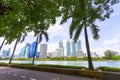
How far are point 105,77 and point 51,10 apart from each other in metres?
7.92

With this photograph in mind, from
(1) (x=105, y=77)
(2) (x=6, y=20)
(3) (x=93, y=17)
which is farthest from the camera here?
(3) (x=93, y=17)

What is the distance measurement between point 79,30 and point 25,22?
13182 millimetres

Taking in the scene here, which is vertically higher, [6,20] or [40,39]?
[40,39]

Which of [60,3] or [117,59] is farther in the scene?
[117,59]

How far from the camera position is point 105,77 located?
583 inches

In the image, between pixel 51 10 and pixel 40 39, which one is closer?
pixel 51 10

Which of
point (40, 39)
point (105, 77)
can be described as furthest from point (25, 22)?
point (40, 39)

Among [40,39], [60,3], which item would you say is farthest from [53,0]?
[40,39]

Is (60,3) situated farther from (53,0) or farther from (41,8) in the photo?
(41,8)

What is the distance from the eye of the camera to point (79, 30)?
2320 centimetres

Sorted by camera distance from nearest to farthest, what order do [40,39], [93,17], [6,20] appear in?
[6,20], [93,17], [40,39]

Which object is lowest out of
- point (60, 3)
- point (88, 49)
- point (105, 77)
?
point (105, 77)

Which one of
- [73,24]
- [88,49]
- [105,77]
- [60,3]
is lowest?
[105,77]

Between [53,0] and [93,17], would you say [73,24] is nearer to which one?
[93,17]
